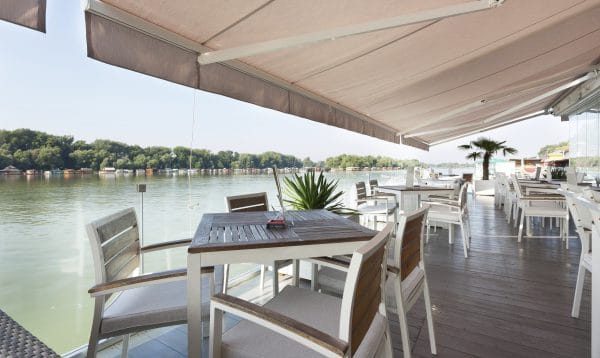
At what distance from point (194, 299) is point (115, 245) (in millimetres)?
564

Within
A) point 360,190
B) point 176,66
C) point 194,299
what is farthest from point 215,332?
point 360,190

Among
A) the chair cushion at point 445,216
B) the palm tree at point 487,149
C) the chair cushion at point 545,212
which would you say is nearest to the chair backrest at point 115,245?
the chair cushion at point 445,216

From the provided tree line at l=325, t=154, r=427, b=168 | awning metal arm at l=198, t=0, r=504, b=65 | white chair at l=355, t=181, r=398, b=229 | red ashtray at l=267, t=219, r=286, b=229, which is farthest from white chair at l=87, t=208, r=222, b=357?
tree line at l=325, t=154, r=427, b=168

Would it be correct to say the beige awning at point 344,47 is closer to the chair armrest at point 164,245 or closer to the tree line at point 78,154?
the tree line at point 78,154

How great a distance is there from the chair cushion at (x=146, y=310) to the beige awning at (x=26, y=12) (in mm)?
1265

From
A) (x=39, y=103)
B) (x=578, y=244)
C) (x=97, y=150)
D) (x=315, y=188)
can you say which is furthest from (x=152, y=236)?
(x=578, y=244)

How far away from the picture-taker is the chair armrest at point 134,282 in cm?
132

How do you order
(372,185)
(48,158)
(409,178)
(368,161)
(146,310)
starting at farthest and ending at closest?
(368,161)
(372,185)
(409,178)
(48,158)
(146,310)

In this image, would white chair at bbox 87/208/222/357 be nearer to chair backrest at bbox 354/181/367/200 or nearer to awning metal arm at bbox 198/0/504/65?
awning metal arm at bbox 198/0/504/65

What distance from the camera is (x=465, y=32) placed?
128 inches

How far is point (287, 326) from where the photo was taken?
98 cm

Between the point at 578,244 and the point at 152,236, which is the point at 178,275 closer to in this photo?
the point at 152,236

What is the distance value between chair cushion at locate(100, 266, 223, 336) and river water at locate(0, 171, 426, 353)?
0.91 meters

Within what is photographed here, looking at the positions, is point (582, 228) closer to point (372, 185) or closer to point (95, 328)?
point (95, 328)
